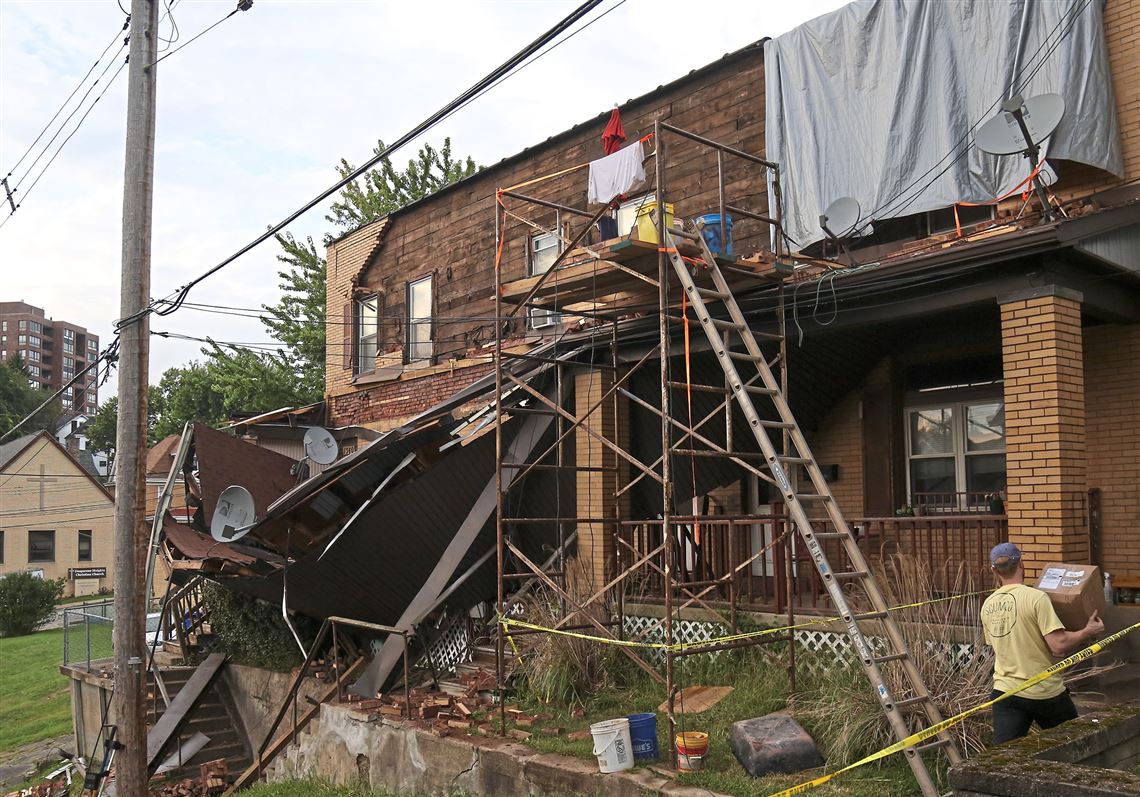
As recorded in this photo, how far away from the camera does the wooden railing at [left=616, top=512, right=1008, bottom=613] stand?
890 centimetres

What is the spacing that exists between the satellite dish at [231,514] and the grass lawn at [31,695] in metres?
8.91

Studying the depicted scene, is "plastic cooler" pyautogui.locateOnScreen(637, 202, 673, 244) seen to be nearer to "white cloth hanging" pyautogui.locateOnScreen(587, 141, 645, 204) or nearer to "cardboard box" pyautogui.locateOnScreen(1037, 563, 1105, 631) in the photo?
"white cloth hanging" pyautogui.locateOnScreen(587, 141, 645, 204)

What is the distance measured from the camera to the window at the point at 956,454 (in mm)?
11594

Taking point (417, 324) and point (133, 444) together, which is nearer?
point (133, 444)

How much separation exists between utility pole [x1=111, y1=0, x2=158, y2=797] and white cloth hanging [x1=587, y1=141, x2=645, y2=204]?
501 cm

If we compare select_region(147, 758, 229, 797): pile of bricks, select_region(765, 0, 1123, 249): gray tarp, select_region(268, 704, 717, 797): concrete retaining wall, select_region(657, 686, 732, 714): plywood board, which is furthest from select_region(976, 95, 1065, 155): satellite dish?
select_region(147, 758, 229, 797): pile of bricks

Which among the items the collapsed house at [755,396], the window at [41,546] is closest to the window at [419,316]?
the collapsed house at [755,396]

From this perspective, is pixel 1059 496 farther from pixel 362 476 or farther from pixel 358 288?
pixel 358 288

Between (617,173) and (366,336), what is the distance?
10.9 meters

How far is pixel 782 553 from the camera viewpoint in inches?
396

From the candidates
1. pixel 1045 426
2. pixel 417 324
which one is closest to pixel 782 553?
pixel 1045 426

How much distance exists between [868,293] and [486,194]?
8745 millimetres

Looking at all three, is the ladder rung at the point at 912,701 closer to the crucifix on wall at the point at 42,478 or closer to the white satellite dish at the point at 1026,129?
the white satellite dish at the point at 1026,129

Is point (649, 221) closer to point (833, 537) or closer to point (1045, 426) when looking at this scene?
point (833, 537)
